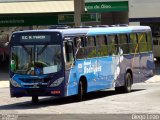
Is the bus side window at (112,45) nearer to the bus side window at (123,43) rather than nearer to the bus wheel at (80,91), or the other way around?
the bus side window at (123,43)

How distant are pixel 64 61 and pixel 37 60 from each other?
948 millimetres

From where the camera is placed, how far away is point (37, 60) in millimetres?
20703

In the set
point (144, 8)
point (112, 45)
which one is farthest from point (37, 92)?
point (144, 8)

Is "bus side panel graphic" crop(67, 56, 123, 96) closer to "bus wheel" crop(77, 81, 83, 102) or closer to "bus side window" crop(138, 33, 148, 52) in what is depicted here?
"bus wheel" crop(77, 81, 83, 102)

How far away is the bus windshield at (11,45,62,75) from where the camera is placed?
2056 cm

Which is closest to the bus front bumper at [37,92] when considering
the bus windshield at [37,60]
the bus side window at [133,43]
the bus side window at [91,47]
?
the bus windshield at [37,60]

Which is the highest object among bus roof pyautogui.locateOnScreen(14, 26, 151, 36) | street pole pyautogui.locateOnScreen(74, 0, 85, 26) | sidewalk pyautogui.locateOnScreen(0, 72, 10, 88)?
street pole pyautogui.locateOnScreen(74, 0, 85, 26)

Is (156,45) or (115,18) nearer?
(156,45)

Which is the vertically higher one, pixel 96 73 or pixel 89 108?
pixel 96 73

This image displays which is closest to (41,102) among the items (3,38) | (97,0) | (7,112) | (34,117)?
(7,112)

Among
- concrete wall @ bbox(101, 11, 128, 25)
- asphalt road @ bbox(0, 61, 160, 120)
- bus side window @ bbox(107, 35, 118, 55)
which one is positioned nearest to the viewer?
asphalt road @ bbox(0, 61, 160, 120)

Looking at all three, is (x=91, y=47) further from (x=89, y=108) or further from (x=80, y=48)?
(x=89, y=108)

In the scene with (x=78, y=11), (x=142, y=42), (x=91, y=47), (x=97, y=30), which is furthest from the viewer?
(x=78, y=11)

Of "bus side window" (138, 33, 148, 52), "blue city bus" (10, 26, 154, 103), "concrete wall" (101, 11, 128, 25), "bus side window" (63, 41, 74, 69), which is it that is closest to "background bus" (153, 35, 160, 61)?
"concrete wall" (101, 11, 128, 25)
